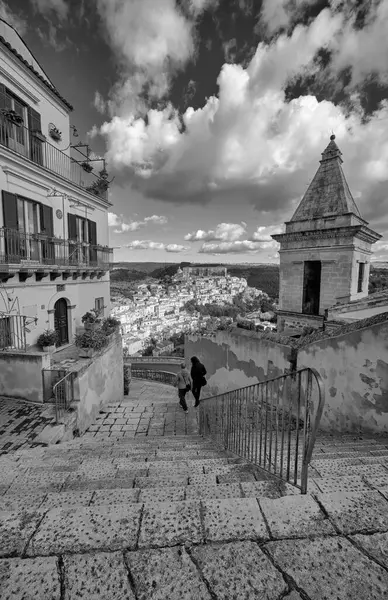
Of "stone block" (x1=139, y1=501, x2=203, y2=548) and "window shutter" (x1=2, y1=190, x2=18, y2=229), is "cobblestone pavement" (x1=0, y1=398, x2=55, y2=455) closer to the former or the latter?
"stone block" (x1=139, y1=501, x2=203, y2=548)

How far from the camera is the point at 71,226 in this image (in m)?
11.5

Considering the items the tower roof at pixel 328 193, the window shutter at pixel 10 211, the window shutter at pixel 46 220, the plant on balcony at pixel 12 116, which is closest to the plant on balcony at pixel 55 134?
the plant on balcony at pixel 12 116

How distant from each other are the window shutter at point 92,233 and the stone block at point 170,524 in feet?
42.0

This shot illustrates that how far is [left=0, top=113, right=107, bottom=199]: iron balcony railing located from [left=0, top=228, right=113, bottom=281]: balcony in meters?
2.58

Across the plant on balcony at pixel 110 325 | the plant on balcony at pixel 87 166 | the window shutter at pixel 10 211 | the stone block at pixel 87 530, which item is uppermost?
the plant on balcony at pixel 87 166

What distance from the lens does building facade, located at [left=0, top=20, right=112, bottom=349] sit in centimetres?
856

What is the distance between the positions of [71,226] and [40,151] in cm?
283

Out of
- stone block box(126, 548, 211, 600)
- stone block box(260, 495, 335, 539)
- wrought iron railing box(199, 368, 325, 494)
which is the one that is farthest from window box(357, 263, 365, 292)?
stone block box(126, 548, 211, 600)

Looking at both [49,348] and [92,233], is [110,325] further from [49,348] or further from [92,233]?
[92,233]

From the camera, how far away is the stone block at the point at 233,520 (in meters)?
1.61

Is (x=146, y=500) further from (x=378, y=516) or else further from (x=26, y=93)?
(x=26, y=93)

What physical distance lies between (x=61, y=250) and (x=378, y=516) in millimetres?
11791

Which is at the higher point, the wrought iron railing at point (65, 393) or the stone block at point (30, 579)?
the stone block at point (30, 579)

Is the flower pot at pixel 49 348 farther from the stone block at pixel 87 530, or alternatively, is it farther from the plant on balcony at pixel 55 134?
the stone block at pixel 87 530
